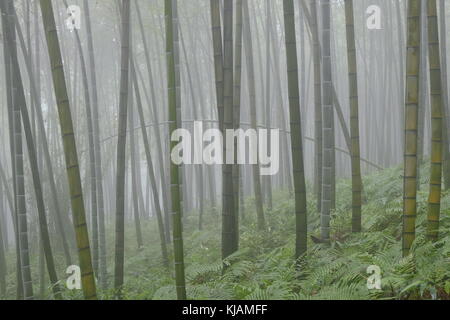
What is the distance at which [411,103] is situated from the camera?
2.56 m

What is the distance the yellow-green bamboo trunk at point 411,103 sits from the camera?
253 centimetres

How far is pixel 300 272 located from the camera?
3.07m

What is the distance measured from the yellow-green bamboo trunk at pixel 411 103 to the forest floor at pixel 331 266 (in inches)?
13.5

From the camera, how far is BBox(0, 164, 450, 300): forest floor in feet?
8.47

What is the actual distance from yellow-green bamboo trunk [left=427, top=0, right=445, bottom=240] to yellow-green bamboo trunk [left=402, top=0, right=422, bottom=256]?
0.80 ft

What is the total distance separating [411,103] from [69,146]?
1.98 meters

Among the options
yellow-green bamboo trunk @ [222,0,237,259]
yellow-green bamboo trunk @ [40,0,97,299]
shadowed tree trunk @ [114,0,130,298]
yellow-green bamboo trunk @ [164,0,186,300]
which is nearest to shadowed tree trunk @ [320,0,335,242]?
yellow-green bamboo trunk @ [222,0,237,259]

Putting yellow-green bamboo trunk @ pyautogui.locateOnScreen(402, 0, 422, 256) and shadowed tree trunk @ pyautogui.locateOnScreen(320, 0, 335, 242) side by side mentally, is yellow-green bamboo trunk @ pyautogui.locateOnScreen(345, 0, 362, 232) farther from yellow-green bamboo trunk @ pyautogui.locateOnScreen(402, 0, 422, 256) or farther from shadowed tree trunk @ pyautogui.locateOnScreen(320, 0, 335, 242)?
yellow-green bamboo trunk @ pyautogui.locateOnScreen(402, 0, 422, 256)

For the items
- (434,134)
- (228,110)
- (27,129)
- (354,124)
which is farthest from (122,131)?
(434,134)

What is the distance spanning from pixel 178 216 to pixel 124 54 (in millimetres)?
1775

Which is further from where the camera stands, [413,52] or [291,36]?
[291,36]

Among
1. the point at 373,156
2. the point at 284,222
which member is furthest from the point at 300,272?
the point at 373,156
